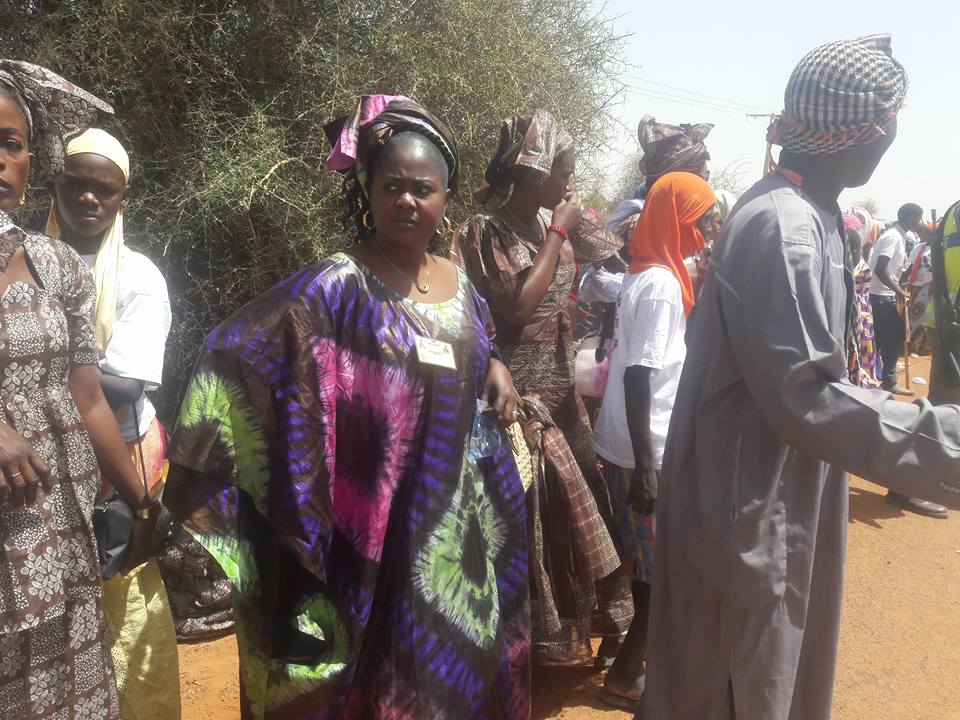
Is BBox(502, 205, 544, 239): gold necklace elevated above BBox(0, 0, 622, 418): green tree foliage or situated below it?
below

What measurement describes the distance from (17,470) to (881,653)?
4126 millimetres

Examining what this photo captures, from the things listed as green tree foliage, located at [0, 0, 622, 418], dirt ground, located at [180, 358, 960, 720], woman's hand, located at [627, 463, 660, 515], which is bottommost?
dirt ground, located at [180, 358, 960, 720]

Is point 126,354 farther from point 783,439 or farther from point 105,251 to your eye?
point 783,439

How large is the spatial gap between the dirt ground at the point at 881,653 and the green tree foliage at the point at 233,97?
1.92 meters

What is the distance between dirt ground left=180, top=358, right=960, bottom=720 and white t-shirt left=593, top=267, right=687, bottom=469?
121 centimetres

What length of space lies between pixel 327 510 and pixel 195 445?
0.38 m

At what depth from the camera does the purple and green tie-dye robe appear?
6.69 feet

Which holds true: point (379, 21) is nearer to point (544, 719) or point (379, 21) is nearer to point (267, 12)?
point (267, 12)

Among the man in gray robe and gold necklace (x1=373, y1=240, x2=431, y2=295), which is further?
gold necklace (x1=373, y1=240, x2=431, y2=295)

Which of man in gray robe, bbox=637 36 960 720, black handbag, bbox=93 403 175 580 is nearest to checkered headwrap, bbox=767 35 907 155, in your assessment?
man in gray robe, bbox=637 36 960 720

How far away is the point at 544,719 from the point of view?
3381mm

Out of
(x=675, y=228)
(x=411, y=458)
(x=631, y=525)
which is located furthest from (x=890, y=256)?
(x=411, y=458)

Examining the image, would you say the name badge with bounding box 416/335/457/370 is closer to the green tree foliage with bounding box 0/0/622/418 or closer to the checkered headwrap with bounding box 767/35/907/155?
the checkered headwrap with bounding box 767/35/907/155

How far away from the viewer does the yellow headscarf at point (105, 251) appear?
267cm
